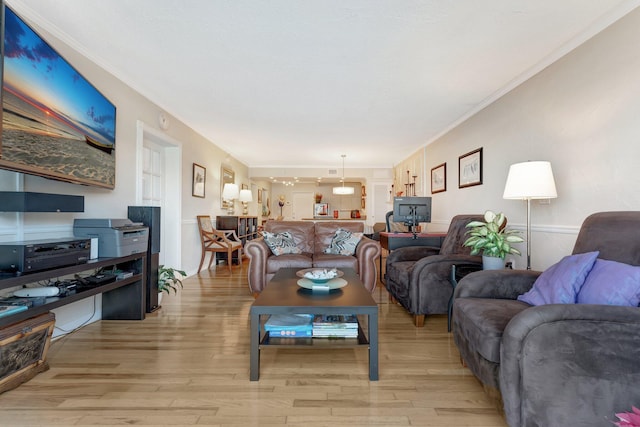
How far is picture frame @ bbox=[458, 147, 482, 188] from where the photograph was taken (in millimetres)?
3696

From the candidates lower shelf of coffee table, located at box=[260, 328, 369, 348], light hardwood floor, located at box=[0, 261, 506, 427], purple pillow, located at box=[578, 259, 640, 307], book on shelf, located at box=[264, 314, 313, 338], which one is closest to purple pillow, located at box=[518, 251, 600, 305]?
purple pillow, located at box=[578, 259, 640, 307]

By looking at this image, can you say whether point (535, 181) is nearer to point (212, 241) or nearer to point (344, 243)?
point (344, 243)

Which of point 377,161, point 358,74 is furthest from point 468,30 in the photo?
point 377,161

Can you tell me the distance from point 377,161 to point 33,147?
21.3ft

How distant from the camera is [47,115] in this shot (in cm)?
183

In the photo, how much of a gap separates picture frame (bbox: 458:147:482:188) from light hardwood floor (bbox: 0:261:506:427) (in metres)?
2.15

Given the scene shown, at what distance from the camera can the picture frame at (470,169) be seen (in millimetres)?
3696

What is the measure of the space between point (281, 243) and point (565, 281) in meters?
2.77

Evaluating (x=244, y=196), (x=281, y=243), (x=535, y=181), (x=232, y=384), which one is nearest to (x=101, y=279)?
(x=232, y=384)

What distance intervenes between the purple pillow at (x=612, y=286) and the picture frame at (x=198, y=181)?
4.57 m

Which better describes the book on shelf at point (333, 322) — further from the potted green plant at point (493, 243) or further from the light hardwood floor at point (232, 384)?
the potted green plant at point (493, 243)

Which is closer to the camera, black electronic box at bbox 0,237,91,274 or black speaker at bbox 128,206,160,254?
black electronic box at bbox 0,237,91,274

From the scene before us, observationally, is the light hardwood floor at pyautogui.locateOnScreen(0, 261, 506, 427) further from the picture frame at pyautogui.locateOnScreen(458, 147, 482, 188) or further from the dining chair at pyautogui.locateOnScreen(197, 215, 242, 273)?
the dining chair at pyautogui.locateOnScreen(197, 215, 242, 273)

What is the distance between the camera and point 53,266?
1.73m
